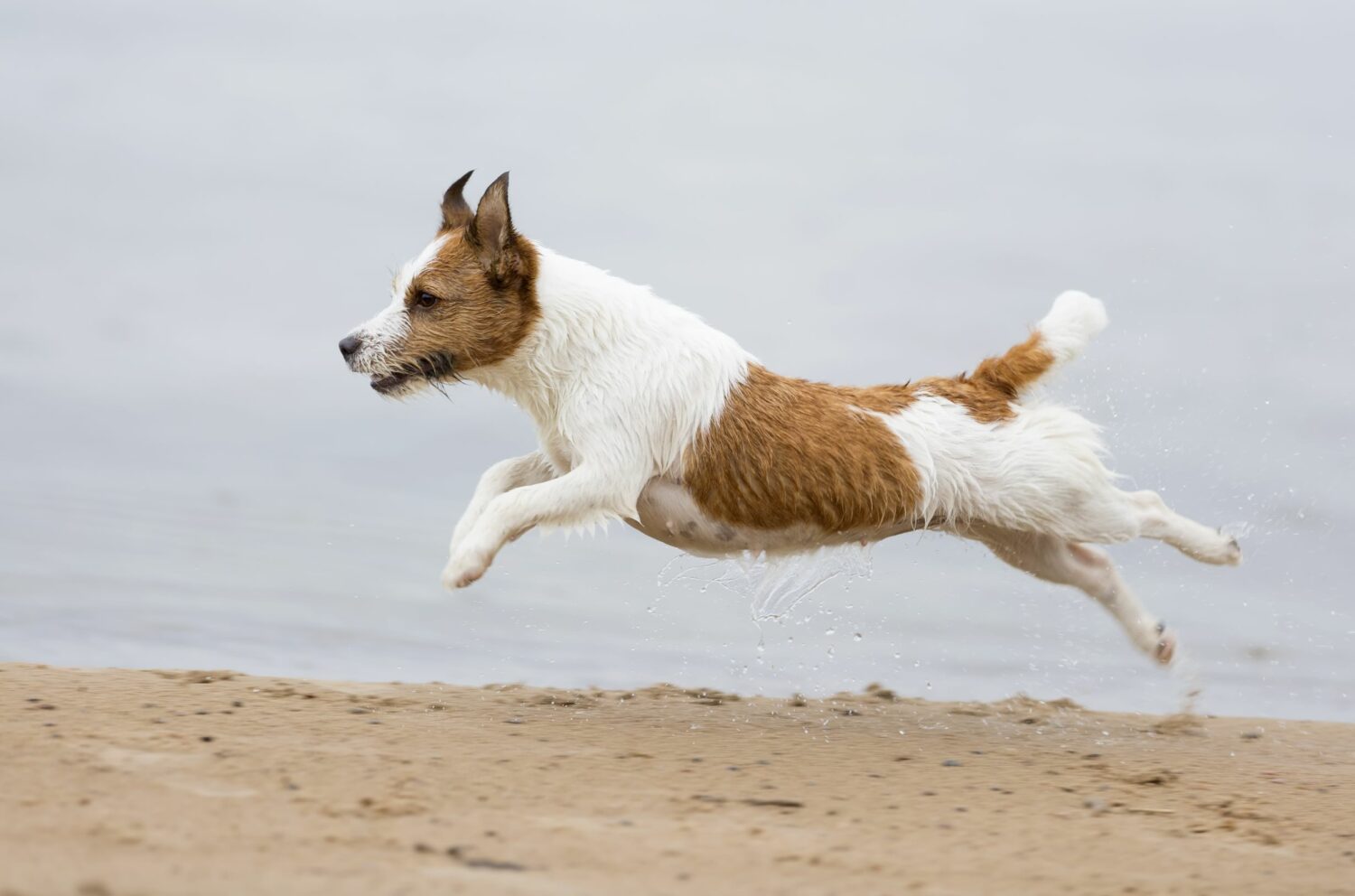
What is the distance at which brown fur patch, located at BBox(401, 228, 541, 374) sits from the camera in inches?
294

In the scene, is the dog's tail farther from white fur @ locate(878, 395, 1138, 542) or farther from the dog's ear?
the dog's ear

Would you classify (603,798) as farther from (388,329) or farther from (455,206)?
(455,206)

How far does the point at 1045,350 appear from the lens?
8.21 metres

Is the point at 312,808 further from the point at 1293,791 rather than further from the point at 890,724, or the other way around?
the point at 1293,791

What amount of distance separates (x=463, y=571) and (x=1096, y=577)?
12.7 ft

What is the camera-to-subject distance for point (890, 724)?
28.8 ft

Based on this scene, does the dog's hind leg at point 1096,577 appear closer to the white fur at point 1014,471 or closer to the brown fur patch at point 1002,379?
the white fur at point 1014,471

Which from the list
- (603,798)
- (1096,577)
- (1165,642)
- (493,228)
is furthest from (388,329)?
(1165,642)

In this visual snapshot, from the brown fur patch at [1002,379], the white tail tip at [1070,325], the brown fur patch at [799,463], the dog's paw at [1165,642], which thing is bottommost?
the dog's paw at [1165,642]

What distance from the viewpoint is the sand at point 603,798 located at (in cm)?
502

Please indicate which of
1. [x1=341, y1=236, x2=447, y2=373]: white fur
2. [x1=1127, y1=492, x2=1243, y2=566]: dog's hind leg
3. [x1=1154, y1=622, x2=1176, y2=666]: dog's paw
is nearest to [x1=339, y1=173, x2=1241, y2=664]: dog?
[x1=341, y1=236, x2=447, y2=373]: white fur

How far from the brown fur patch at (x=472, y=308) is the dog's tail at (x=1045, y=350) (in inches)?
100

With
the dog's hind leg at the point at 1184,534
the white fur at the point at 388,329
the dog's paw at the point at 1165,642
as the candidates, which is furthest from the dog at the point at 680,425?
the dog's paw at the point at 1165,642

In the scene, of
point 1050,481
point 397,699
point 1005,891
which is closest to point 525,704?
point 397,699
